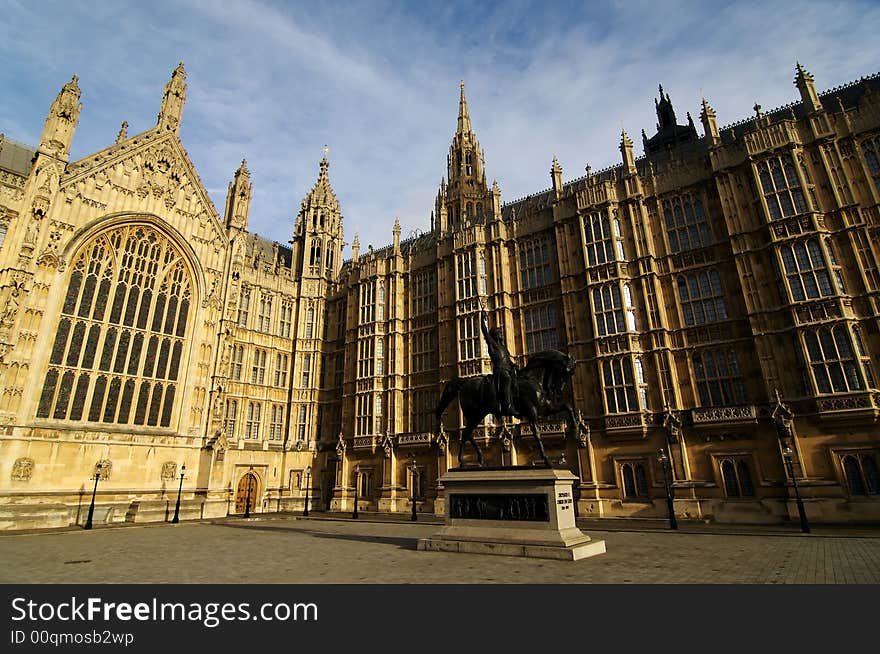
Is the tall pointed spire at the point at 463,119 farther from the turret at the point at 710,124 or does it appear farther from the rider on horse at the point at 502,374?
the rider on horse at the point at 502,374

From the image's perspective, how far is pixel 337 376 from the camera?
44.5 m

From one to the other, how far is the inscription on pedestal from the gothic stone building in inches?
623

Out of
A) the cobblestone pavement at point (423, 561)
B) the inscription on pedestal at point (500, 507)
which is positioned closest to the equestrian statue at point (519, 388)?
the inscription on pedestal at point (500, 507)

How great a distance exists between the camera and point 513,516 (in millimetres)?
14172

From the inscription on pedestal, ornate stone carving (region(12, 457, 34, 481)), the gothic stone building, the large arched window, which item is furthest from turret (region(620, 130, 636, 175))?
ornate stone carving (region(12, 457, 34, 481))

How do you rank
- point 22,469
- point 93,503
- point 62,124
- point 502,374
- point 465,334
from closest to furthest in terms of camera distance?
point 502,374, point 93,503, point 22,469, point 62,124, point 465,334

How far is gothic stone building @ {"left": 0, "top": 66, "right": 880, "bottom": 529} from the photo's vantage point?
24.3 metres

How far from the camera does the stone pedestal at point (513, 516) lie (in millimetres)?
12922

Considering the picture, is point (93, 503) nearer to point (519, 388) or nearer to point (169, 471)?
point (169, 471)

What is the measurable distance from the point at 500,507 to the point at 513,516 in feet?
1.81

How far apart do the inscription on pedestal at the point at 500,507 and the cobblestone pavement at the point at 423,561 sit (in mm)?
1487

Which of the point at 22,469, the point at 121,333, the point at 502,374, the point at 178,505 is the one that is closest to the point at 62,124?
the point at 121,333

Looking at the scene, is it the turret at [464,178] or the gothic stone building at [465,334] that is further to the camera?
the turret at [464,178]
